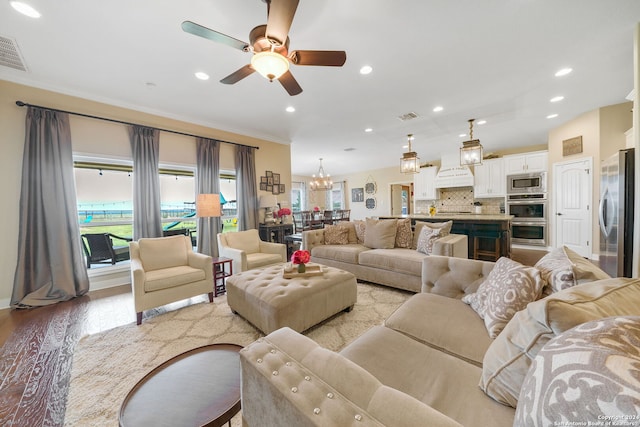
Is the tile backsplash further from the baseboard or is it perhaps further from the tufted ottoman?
the baseboard

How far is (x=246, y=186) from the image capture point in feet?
15.4

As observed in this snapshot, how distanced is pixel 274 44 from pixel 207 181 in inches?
121

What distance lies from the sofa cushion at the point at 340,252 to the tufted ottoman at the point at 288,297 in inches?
36.8

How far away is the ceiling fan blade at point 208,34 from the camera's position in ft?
5.03

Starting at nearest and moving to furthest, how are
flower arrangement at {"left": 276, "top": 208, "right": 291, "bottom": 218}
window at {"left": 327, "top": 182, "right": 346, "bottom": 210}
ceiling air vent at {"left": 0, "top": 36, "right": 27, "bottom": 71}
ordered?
1. ceiling air vent at {"left": 0, "top": 36, "right": 27, "bottom": 71}
2. flower arrangement at {"left": 276, "top": 208, "right": 291, "bottom": 218}
3. window at {"left": 327, "top": 182, "right": 346, "bottom": 210}

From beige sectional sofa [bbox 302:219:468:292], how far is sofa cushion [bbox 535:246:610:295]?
1.40 metres

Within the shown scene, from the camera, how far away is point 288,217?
5.54m

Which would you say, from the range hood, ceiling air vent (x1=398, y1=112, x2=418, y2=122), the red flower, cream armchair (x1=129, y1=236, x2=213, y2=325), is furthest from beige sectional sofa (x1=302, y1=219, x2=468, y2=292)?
the range hood

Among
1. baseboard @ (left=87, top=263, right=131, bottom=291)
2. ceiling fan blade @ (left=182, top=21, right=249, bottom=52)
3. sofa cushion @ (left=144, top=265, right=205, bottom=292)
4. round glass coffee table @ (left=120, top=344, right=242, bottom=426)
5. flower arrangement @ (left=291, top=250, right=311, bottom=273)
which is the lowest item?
baseboard @ (left=87, top=263, right=131, bottom=291)

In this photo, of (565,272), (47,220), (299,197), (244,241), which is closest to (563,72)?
(565,272)

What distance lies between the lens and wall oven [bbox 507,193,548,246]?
5.29m

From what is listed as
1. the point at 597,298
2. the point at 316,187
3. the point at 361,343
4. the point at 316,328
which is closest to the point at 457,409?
the point at 361,343

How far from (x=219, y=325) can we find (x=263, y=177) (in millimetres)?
3420

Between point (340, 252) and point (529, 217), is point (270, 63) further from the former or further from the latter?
point (529, 217)
